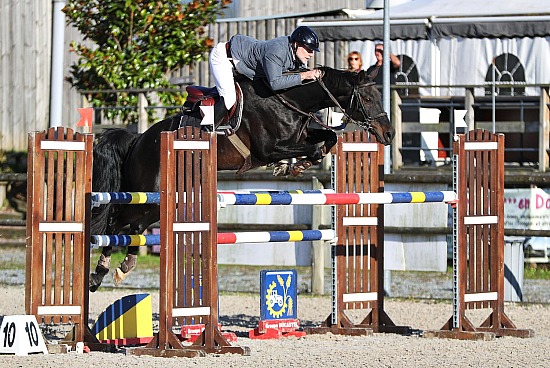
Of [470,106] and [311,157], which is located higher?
[470,106]

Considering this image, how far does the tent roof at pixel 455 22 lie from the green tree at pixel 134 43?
1545 millimetres

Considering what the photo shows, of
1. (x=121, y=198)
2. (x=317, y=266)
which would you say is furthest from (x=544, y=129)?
(x=121, y=198)

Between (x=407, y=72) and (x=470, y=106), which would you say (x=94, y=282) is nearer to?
(x=470, y=106)

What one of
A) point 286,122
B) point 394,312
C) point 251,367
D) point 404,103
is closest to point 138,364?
point 251,367

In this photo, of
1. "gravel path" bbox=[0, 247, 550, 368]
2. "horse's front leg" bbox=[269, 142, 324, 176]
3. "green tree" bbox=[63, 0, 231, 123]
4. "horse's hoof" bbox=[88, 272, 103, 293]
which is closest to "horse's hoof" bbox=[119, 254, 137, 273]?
"horse's hoof" bbox=[88, 272, 103, 293]

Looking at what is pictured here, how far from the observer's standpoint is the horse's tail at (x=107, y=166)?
8773 mm

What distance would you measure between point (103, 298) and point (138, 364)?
4217 millimetres

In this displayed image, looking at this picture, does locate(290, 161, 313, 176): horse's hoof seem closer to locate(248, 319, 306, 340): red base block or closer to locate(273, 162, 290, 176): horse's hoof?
locate(273, 162, 290, 176): horse's hoof

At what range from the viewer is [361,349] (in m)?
7.58

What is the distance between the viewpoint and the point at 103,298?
10.8m

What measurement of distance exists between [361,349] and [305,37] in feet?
7.07

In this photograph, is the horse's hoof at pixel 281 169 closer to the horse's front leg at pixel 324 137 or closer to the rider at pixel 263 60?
the horse's front leg at pixel 324 137

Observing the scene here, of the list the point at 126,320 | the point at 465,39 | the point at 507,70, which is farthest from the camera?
the point at 465,39

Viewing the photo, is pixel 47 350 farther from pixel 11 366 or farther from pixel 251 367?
pixel 251 367
